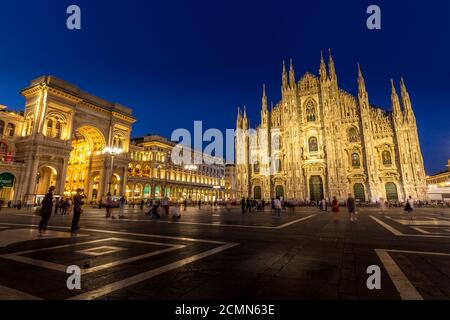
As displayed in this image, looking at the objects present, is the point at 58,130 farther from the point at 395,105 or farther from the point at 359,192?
the point at 395,105

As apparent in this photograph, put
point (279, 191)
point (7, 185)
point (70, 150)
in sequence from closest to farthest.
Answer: point (7, 185) → point (70, 150) → point (279, 191)

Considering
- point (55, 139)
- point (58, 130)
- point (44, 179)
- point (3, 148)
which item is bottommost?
point (44, 179)

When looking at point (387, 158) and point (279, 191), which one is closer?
point (387, 158)

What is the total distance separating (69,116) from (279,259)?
147ft

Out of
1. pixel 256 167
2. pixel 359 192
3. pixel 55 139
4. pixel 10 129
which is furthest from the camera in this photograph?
pixel 256 167

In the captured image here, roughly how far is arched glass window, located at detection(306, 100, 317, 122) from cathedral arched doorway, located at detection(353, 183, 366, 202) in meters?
14.8

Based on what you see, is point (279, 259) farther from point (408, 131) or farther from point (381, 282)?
point (408, 131)

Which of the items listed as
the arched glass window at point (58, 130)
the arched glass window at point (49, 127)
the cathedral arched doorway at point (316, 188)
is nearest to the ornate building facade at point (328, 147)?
the cathedral arched doorway at point (316, 188)

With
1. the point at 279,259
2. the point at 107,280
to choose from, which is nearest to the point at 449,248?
the point at 279,259

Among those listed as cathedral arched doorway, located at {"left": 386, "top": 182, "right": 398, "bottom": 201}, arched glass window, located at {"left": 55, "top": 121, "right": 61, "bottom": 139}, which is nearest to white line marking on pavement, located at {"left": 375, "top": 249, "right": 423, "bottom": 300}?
cathedral arched doorway, located at {"left": 386, "top": 182, "right": 398, "bottom": 201}

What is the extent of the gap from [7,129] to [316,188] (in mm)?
53337

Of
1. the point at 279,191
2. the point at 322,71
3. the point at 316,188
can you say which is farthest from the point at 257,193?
the point at 322,71

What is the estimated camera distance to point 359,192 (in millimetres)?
41094

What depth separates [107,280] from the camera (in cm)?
346
